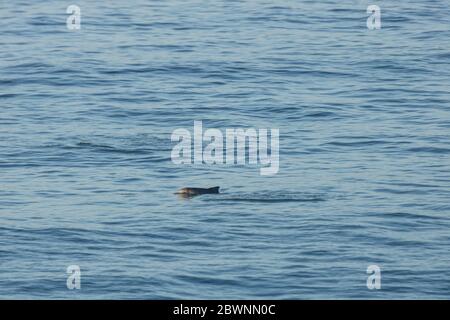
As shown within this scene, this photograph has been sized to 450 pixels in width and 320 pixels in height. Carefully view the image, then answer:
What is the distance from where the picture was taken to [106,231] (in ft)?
86.9

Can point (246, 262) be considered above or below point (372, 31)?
below

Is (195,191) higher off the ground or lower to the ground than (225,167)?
lower

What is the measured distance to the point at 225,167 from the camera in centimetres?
3102

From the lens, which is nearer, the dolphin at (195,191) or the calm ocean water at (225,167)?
the calm ocean water at (225,167)

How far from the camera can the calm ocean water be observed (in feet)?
79.2

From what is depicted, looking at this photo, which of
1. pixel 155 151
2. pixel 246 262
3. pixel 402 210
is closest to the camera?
pixel 246 262

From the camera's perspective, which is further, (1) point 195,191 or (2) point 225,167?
(2) point 225,167

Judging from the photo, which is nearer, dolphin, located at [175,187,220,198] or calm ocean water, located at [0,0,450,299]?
calm ocean water, located at [0,0,450,299]

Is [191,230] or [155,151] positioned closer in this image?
[191,230]

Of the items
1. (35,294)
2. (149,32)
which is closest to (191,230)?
(35,294)

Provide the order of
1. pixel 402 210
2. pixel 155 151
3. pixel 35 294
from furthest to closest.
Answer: pixel 155 151, pixel 402 210, pixel 35 294

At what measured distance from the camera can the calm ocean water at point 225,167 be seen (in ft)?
79.2
